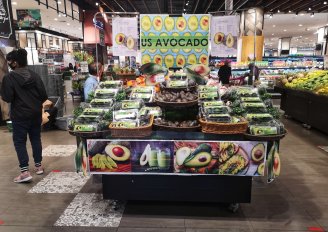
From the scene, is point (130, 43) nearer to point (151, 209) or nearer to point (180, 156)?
point (180, 156)

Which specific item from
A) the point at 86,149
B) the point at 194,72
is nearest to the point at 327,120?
the point at 194,72

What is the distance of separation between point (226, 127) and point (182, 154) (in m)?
0.47

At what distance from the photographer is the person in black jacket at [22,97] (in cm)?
341

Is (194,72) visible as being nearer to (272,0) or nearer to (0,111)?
(0,111)

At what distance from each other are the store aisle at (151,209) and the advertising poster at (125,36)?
1.96m

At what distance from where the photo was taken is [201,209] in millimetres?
2920

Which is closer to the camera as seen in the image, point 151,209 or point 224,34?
point 151,209

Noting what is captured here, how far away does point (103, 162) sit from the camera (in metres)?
2.61

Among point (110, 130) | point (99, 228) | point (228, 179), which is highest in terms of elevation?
point (110, 130)

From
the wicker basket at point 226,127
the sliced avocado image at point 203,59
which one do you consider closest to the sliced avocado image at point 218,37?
the sliced avocado image at point 203,59

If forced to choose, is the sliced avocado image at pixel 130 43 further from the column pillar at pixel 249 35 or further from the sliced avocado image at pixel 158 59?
Result: the column pillar at pixel 249 35

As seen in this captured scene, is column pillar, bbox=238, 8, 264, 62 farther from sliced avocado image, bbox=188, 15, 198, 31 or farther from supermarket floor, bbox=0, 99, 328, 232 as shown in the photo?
supermarket floor, bbox=0, 99, 328, 232

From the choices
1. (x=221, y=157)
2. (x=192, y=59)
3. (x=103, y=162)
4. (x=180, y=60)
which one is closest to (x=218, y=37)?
(x=192, y=59)

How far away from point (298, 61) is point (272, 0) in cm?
322
